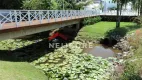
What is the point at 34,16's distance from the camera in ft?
54.3

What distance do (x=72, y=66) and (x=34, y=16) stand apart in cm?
585

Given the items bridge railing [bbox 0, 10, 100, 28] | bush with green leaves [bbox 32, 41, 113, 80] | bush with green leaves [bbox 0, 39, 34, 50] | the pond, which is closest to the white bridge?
bridge railing [bbox 0, 10, 100, 28]

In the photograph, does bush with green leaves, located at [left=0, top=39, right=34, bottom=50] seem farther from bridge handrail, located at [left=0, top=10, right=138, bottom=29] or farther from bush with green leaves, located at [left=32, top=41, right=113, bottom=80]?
bush with green leaves, located at [left=32, top=41, right=113, bottom=80]

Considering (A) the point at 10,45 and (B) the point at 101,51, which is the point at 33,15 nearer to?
(A) the point at 10,45

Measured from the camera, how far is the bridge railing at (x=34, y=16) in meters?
13.3

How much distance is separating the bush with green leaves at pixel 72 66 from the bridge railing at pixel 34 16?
3.09m

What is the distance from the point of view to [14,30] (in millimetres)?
13367

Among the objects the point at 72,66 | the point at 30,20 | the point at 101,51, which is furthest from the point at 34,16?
the point at 101,51

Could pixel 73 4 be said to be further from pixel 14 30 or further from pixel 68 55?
pixel 14 30

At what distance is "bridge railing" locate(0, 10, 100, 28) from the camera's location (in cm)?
1334

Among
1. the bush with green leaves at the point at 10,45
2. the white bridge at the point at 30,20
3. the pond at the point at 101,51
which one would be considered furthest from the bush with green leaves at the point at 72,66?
the bush with green leaves at the point at 10,45

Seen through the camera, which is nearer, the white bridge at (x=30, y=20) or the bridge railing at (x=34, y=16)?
the white bridge at (x=30, y=20)

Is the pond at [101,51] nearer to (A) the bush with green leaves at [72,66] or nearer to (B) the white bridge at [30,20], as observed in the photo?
(A) the bush with green leaves at [72,66]

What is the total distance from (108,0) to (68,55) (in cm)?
3990
